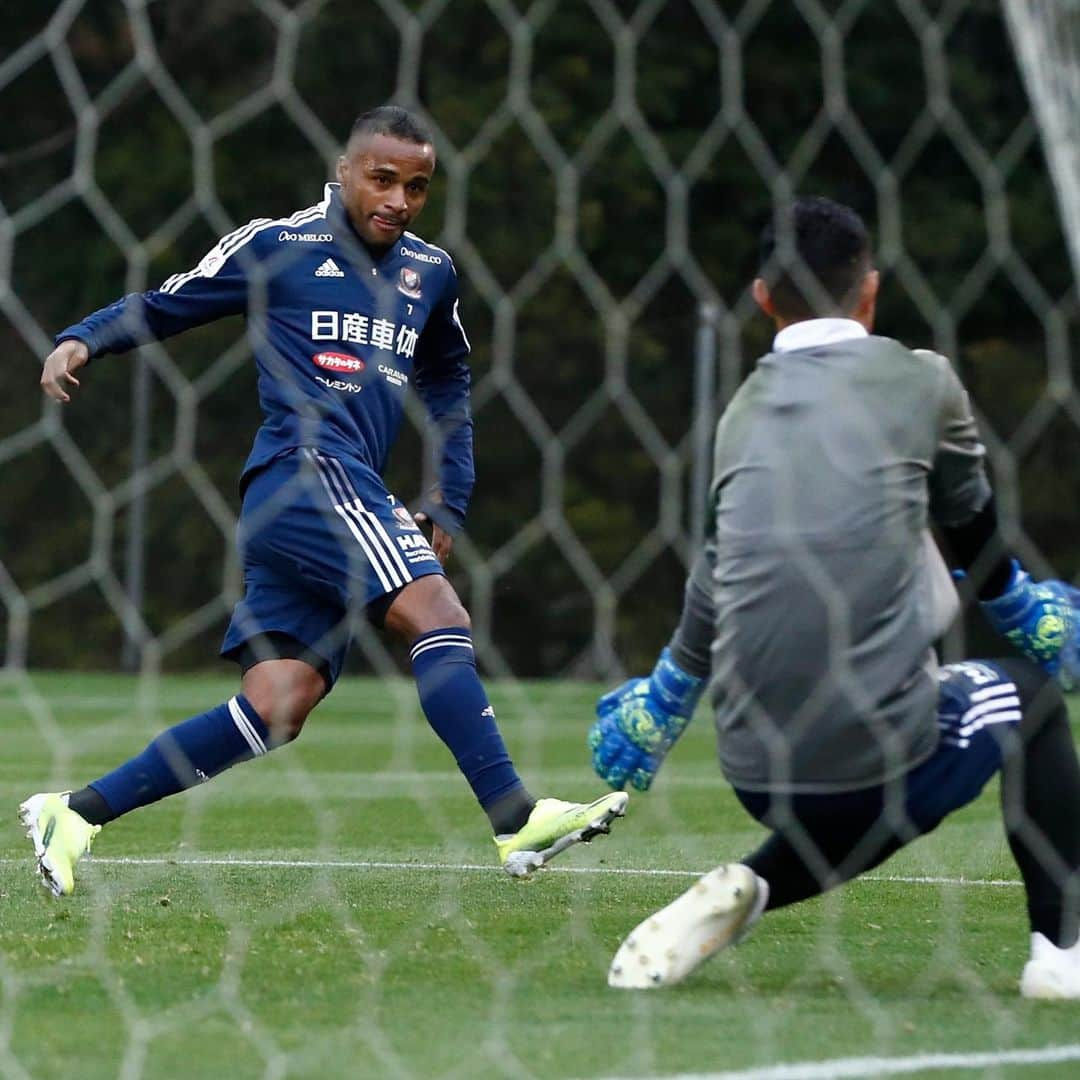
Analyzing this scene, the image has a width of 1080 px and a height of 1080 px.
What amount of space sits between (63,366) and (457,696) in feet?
3.31

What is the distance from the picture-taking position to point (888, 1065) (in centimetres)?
286

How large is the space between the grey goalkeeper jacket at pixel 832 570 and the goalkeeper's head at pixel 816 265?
7cm

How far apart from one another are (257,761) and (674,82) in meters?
5.95

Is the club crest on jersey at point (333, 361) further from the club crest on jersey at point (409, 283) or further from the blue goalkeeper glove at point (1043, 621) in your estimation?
the blue goalkeeper glove at point (1043, 621)

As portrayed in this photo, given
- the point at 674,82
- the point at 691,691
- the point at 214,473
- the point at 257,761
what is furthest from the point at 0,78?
the point at 214,473

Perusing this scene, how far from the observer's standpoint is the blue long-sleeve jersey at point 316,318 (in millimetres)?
4531

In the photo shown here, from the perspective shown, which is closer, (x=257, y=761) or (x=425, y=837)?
(x=425, y=837)

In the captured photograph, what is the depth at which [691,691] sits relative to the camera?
11.3 ft

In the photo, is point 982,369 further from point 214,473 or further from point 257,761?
point 257,761

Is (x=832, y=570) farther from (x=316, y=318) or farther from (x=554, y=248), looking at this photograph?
(x=554, y=248)

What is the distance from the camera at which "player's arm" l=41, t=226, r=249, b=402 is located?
4266mm

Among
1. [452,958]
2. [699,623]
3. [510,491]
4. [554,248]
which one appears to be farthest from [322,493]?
[510,491]

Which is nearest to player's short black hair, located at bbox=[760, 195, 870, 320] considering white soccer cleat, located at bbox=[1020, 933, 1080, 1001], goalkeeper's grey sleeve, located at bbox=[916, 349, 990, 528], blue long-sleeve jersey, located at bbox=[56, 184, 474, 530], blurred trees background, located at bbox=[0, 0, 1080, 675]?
goalkeeper's grey sleeve, located at bbox=[916, 349, 990, 528]

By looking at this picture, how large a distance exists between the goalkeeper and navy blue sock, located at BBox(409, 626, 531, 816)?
89 cm
